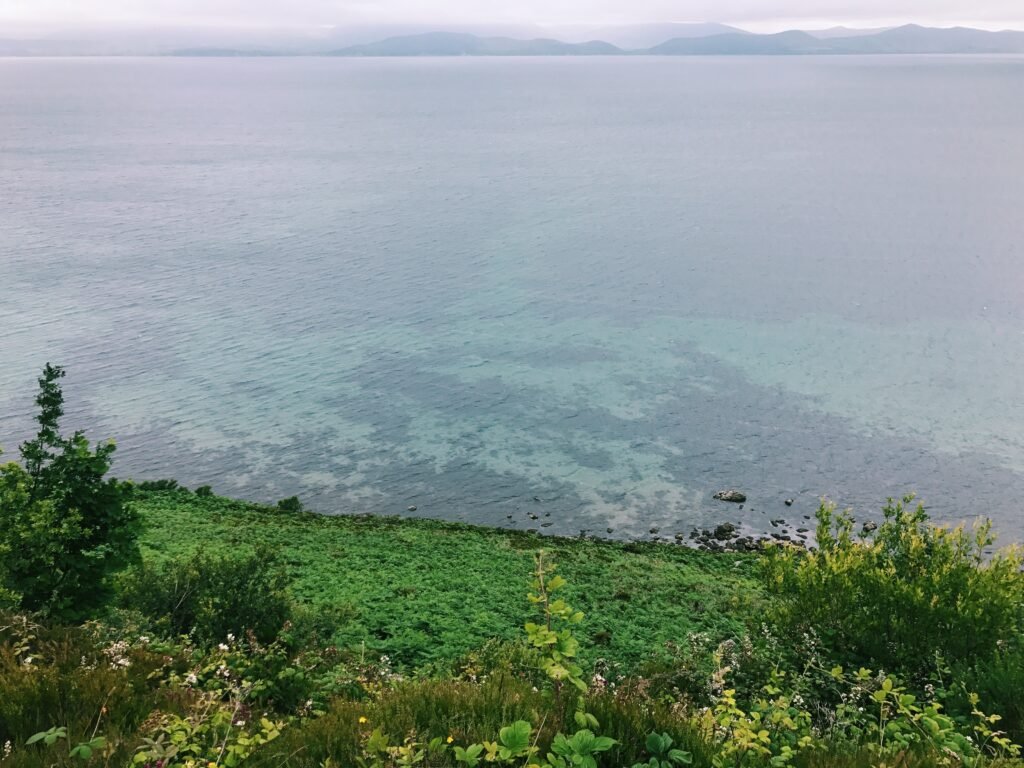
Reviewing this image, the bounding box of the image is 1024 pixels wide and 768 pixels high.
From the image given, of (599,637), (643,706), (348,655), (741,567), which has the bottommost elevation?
(741,567)

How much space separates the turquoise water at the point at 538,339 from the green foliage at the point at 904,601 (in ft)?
79.3

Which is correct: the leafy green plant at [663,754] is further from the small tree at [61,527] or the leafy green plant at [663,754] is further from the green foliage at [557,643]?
the small tree at [61,527]

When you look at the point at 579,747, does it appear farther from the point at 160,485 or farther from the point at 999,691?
the point at 160,485

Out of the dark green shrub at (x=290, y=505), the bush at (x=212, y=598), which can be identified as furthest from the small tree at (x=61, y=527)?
the dark green shrub at (x=290, y=505)

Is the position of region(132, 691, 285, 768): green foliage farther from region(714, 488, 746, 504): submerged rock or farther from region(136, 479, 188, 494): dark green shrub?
region(714, 488, 746, 504): submerged rock

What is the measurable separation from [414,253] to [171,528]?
6088 centimetres

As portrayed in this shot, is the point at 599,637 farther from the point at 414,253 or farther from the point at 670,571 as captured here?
the point at 414,253

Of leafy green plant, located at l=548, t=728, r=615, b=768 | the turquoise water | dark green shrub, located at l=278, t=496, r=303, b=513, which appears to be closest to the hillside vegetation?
leafy green plant, located at l=548, t=728, r=615, b=768

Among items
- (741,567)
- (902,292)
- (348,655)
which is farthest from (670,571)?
(902,292)

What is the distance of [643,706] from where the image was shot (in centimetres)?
682

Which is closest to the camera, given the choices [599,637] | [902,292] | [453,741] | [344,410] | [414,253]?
[453,741]

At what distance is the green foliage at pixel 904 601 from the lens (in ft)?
49.5

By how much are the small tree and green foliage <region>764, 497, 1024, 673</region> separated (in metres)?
14.7

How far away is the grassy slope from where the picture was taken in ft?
78.8
